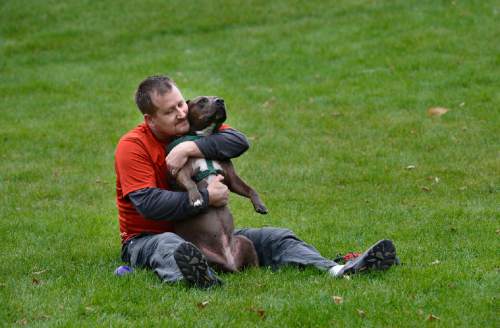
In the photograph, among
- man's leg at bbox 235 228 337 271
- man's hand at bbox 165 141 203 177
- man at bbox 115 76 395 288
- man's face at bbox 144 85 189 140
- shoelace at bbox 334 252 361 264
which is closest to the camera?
man at bbox 115 76 395 288

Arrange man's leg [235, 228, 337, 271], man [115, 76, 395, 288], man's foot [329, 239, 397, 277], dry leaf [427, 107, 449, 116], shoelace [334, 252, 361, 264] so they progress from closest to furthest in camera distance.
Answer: man's foot [329, 239, 397, 277] → man [115, 76, 395, 288] → man's leg [235, 228, 337, 271] → shoelace [334, 252, 361, 264] → dry leaf [427, 107, 449, 116]

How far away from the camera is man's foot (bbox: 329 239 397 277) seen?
19.8 feet

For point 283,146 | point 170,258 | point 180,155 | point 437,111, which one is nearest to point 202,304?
point 170,258

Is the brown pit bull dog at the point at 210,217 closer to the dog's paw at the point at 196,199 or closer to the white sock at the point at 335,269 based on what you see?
the dog's paw at the point at 196,199

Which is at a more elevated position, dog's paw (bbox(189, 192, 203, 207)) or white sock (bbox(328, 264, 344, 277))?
dog's paw (bbox(189, 192, 203, 207))

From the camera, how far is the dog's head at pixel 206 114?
20.9 ft

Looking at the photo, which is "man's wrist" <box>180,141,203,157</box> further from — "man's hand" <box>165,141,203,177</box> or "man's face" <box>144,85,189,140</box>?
"man's face" <box>144,85,189,140</box>

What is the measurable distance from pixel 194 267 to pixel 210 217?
67 centimetres

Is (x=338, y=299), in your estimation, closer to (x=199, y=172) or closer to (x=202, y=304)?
(x=202, y=304)

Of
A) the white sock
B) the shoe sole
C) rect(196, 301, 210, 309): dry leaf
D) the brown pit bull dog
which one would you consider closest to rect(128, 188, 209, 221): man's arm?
the brown pit bull dog

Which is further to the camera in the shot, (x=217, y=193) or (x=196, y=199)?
(x=217, y=193)

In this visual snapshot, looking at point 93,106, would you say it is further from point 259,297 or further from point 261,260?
point 259,297

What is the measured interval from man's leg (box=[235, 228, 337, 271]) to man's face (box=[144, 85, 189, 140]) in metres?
0.91

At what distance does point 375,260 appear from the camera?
20.0 ft
